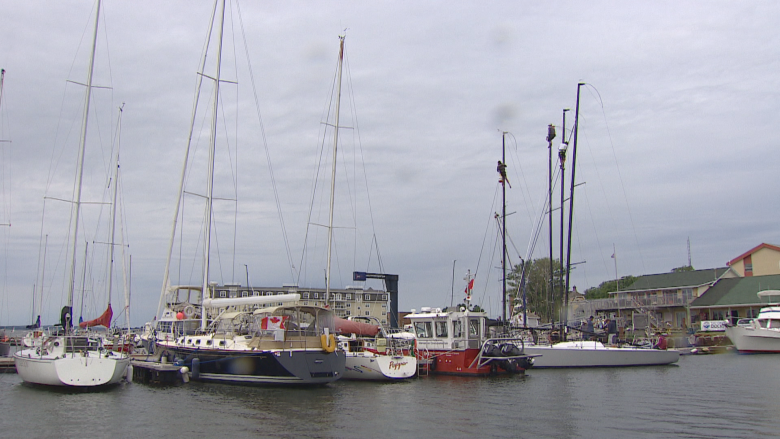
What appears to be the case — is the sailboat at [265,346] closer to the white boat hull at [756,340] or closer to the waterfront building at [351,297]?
the white boat hull at [756,340]

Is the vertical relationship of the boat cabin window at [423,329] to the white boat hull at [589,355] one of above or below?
above

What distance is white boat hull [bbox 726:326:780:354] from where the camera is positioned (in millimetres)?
49656

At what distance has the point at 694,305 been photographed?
66.7m

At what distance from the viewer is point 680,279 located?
74500mm

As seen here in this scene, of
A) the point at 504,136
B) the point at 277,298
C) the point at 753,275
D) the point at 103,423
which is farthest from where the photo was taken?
the point at 753,275

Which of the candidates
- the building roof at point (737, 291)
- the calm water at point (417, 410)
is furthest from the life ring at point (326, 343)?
the building roof at point (737, 291)

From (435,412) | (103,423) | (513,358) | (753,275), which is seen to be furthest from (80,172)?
(753,275)

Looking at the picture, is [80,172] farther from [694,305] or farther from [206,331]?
[694,305]

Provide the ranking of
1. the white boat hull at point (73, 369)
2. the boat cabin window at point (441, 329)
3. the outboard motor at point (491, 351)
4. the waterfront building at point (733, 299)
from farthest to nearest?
1. the waterfront building at point (733, 299)
2. the boat cabin window at point (441, 329)
3. the outboard motor at point (491, 351)
4. the white boat hull at point (73, 369)

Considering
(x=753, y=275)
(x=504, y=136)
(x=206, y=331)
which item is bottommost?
(x=206, y=331)

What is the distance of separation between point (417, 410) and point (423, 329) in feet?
49.6

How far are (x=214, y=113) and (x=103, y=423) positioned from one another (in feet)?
64.1

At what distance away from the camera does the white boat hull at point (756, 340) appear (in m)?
49.7

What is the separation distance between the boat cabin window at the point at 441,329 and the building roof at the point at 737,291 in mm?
41186
